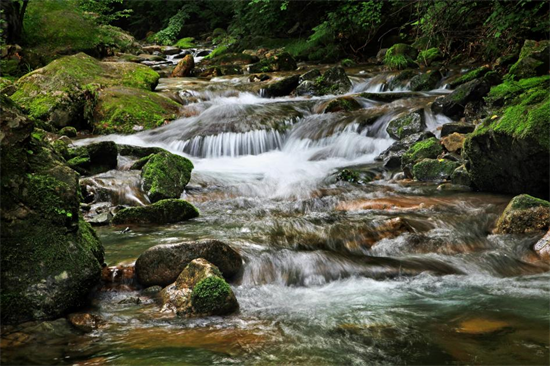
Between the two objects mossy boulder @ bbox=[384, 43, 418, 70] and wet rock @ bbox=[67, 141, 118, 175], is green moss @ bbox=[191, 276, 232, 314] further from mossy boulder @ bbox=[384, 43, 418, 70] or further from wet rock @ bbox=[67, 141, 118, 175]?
mossy boulder @ bbox=[384, 43, 418, 70]

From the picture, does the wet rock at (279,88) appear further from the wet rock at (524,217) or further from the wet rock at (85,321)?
the wet rock at (85,321)

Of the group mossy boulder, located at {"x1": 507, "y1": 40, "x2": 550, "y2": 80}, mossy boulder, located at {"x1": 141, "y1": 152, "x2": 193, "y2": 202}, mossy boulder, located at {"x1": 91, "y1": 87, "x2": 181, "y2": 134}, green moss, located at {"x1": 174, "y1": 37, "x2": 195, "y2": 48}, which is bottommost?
mossy boulder, located at {"x1": 141, "y1": 152, "x2": 193, "y2": 202}

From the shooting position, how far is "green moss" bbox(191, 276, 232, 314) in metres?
3.68

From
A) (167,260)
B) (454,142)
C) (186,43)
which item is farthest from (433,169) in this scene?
(186,43)

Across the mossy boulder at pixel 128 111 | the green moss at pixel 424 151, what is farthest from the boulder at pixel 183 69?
the green moss at pixel 424 151

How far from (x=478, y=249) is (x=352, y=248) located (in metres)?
1.57

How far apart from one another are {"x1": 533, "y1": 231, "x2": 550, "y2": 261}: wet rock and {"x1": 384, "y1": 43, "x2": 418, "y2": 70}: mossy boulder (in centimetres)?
1343

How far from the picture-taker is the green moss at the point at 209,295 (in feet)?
12.1

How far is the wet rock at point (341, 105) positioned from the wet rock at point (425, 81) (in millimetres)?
2677

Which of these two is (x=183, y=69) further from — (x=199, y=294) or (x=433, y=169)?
(x=199, y=294)

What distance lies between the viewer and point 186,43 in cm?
3531

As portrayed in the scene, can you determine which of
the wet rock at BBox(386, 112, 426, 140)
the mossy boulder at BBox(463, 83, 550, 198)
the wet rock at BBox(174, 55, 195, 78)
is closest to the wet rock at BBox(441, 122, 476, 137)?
the wet rock at BBox(386, 112, 426, 140)

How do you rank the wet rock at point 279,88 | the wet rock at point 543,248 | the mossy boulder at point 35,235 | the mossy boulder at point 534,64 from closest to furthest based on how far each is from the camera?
the mossy boulder at point 35,235 → the wet rock at point 543,248 → the mossy boulder at point 534,64 → the wet rock at point 279,88

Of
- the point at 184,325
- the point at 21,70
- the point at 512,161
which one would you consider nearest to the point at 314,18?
the point at 21,70
